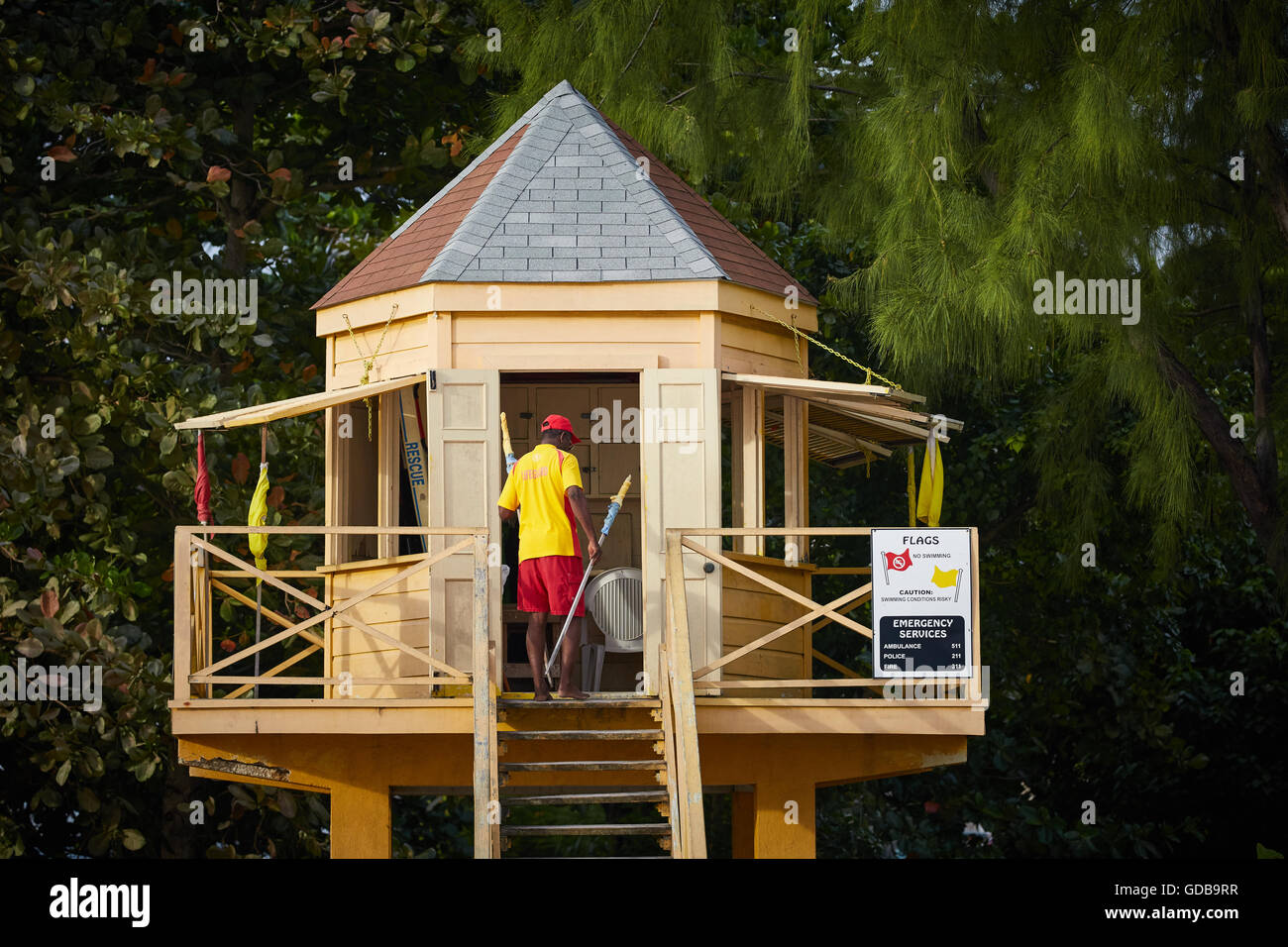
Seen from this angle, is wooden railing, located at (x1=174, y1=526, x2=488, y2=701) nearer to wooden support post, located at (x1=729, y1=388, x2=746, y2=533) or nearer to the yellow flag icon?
wooden support post, located at (x1=729, y1=388, x2=746, y2=533)

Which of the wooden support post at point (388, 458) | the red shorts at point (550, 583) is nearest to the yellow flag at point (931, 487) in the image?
the red shorts at point (550, 583)

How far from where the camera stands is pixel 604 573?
1245cm

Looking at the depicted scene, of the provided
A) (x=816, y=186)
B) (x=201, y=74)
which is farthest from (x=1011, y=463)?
(x=201, y=74)

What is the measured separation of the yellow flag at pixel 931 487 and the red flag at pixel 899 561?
1.20 meters

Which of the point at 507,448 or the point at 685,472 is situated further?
the point at 685,472

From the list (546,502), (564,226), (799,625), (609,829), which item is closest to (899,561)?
(799,625)

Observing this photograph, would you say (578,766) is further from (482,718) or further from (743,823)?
(743,823)

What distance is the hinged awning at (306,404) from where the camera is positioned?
40.4ft

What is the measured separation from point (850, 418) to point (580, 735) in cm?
386

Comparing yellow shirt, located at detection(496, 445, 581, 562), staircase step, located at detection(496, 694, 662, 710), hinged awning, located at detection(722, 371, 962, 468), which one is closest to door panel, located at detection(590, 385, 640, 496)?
hinged awning, located at detection(722, 371, 962, 468)

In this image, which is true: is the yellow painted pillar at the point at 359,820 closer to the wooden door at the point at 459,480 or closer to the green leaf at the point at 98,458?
the wooden door at the point at 459,480

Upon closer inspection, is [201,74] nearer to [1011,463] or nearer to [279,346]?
[279,346]

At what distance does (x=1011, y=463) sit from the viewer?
22453 millimetres

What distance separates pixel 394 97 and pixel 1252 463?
1042 centimetres
